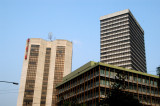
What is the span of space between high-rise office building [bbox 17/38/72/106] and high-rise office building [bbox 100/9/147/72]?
95.2 feet

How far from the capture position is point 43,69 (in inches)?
6619

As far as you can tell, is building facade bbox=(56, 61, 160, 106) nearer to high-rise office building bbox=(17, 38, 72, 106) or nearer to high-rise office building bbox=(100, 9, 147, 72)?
high-rise office building bbox=(17, 38, 72, 106)

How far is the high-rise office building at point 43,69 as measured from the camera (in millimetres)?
157663

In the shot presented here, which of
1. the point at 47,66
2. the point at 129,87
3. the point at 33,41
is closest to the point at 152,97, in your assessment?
the point at 129,87

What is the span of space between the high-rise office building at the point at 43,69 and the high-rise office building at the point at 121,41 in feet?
95.2

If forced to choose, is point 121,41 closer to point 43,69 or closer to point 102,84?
point 43,69

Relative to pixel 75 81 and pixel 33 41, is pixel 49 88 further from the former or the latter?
pixel 75 81

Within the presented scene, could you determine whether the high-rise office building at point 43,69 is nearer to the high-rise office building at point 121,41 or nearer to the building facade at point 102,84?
the high-rise office building at point 121,41

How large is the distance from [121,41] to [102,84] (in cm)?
9901

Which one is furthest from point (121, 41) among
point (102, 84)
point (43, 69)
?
point (102, 84)

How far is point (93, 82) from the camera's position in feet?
262

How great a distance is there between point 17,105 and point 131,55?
3389 inches

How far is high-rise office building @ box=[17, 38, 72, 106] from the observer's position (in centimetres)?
15766

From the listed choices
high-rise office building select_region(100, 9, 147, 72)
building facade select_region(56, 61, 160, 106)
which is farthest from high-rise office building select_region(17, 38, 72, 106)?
building facade select_region(56, 61, 160, 106)
